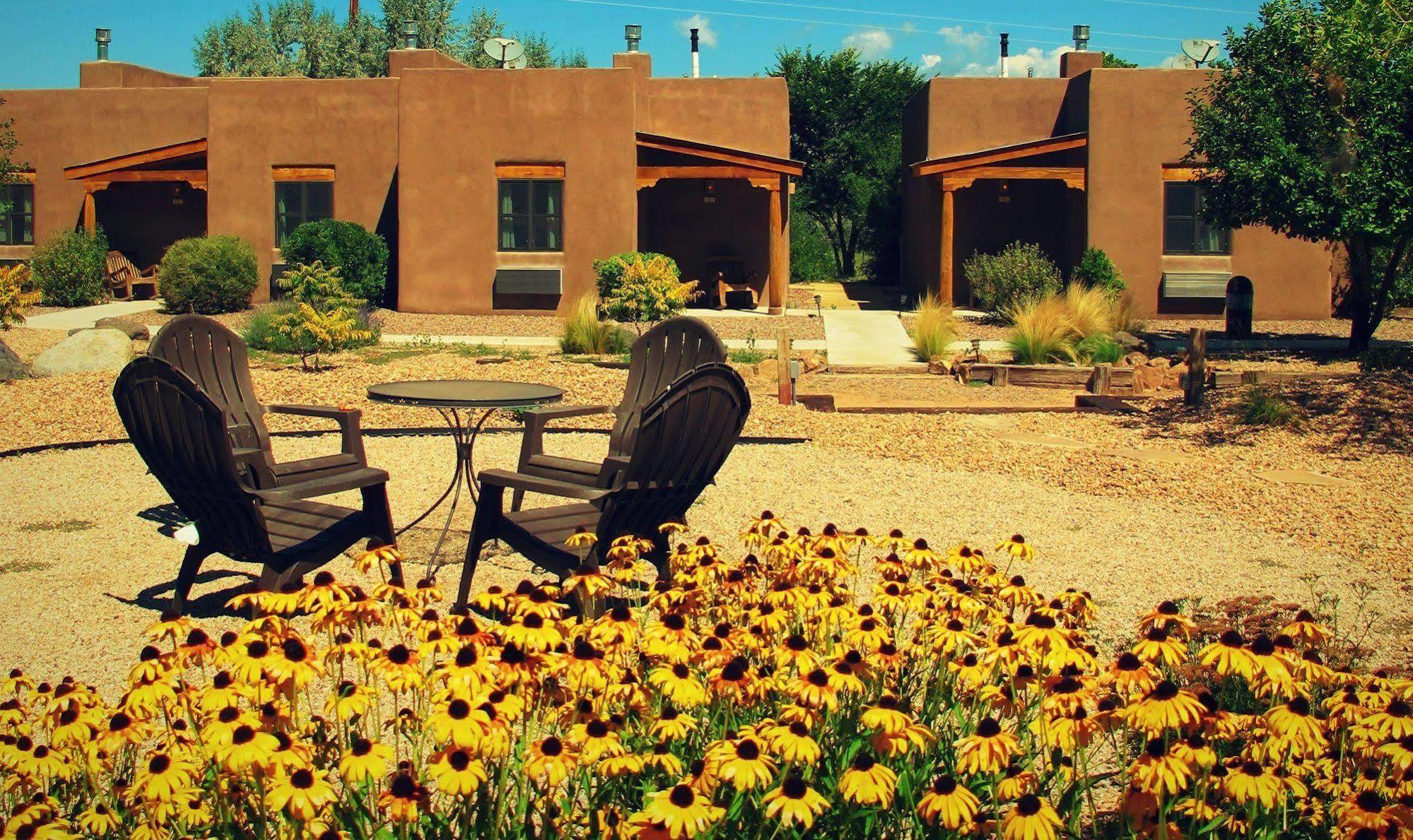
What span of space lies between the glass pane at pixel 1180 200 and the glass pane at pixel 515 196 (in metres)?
9.86

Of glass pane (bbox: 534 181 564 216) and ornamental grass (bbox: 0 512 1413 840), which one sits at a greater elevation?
glass pane (bbox: 534 181 564 216)

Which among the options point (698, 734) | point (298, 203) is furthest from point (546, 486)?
point (298, 203)

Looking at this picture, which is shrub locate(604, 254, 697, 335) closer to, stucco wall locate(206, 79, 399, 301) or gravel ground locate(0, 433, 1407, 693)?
gravel ground locate(0, 433, 1407, 693)

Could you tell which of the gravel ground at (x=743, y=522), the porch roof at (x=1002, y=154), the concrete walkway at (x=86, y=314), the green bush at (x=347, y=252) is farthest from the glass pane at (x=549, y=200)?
the gravel ground at (x=743, y=522)

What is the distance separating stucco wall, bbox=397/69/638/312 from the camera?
2066 cm

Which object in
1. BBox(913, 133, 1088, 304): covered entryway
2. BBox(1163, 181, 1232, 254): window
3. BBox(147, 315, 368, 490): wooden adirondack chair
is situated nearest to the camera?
BBox(147, 315, 368, 490): wooden adirondack chair

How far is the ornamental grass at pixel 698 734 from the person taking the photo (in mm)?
2359

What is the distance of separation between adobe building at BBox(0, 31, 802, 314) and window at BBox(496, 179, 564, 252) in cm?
3

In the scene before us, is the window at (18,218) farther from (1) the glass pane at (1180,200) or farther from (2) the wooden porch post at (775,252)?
(1) the glass pane at (1180,200)

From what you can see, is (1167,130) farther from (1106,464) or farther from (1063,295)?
(1106,464)

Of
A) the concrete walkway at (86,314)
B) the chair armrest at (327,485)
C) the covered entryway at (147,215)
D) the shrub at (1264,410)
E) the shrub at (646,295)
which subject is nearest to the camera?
the chair armrest at (327,485)

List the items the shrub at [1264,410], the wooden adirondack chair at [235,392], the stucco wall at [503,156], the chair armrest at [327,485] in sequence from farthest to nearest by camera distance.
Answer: the stucco wall at [503,156], the shrub at [1264,410], the wooden adirondack chair at [235,392], the chair armrest at [327,485]

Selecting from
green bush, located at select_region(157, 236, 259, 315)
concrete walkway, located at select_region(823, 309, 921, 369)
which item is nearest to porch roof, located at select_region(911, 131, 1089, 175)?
concrete walkway, located at select_region(823, 309, 921, 369)

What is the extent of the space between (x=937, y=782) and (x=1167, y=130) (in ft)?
66.8
